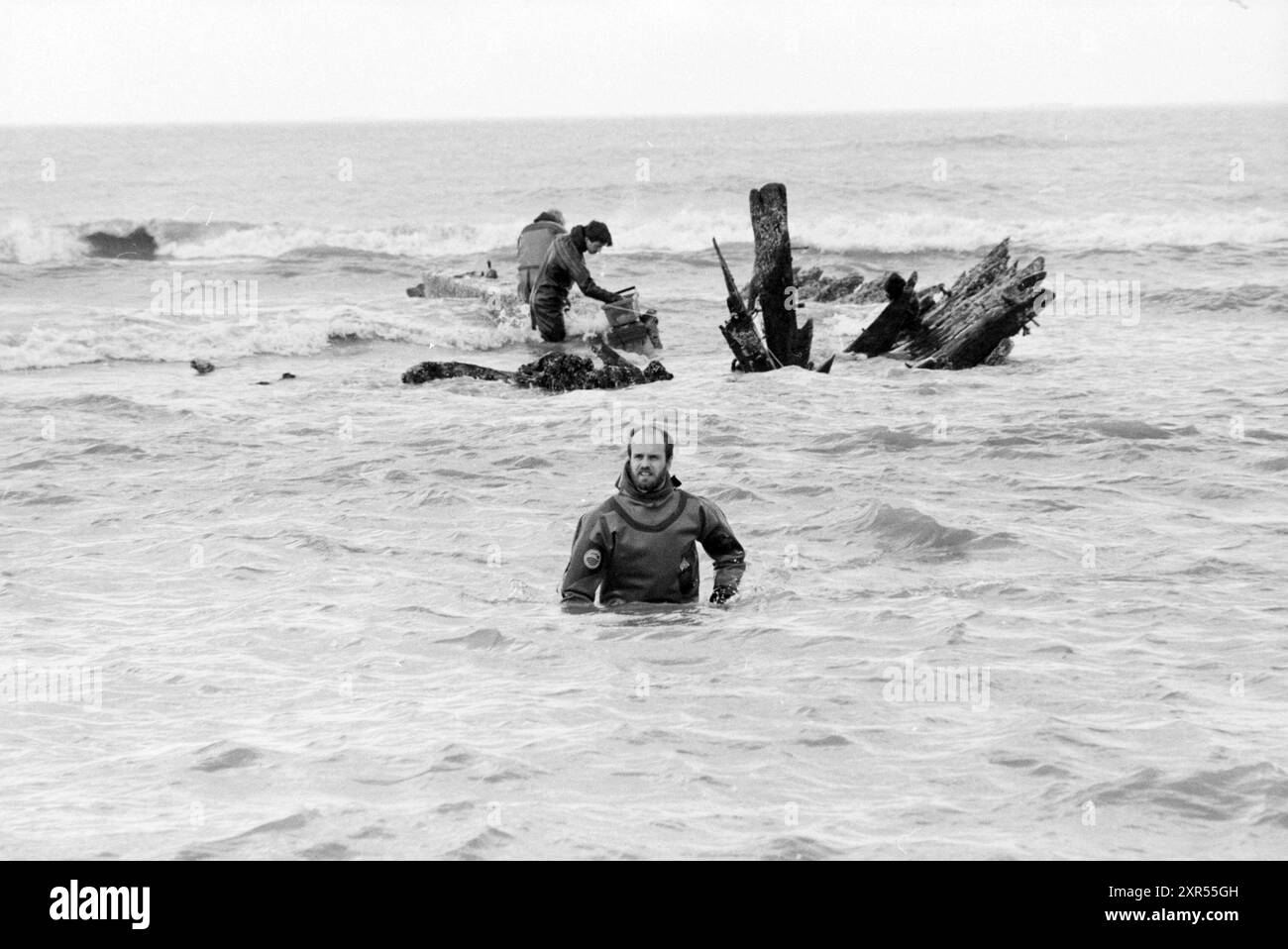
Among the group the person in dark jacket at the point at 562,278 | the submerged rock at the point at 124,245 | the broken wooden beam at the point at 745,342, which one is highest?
the submerged rock at the point at 124,245

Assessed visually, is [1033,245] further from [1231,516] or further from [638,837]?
[638,837]

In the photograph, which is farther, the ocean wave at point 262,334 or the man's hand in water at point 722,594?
the ocean wave at point 262,334

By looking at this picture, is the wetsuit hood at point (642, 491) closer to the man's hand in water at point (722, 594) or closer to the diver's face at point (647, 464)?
the diver's face at point (647, 464)

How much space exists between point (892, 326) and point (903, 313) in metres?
0.20

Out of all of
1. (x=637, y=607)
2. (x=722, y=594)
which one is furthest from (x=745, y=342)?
(x=637, y=607)

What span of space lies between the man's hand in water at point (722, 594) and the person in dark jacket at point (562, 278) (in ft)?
31.8

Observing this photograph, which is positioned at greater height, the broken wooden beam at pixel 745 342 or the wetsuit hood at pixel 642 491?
the broken wooden beam at pixel 745 342

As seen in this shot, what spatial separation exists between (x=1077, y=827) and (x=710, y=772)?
1.45m

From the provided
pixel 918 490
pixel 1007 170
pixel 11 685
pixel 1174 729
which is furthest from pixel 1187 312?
pixel 1007 170

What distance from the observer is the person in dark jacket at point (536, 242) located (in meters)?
21.2

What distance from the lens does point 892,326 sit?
18562 millimetres

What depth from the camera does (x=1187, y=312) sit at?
78.3 feet

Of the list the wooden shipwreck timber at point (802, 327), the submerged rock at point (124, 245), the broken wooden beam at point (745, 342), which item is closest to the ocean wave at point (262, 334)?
the wooden shipwreck timber at point (802, 327)

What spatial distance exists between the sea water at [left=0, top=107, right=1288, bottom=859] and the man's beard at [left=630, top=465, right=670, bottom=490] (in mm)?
731
